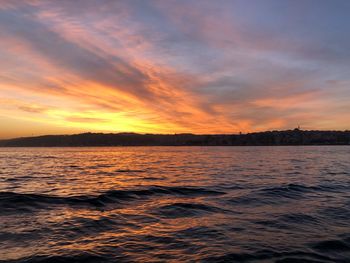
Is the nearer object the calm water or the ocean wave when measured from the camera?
the calm water

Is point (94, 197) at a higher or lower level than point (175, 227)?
higher

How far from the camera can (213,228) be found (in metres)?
15.1

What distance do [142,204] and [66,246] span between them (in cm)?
911

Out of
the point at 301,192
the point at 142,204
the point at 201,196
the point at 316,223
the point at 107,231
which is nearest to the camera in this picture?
the point at 107,231

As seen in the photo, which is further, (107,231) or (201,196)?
(201,196)

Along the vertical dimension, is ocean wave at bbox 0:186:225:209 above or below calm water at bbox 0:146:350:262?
above

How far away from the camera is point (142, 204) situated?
21.4 metres

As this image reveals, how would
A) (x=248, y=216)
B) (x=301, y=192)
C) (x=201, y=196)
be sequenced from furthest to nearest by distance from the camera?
(x=301, y=192) < (x=201, y=196) < (x=248, y=216)

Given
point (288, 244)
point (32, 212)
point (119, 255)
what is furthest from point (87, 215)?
point (288, 244)

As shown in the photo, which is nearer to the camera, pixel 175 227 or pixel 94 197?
pixel 175 227

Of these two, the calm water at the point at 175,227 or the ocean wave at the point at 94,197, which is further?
the ocean wave at the point at 94,197

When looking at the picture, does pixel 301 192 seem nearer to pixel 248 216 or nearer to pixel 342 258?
pixel 248 216

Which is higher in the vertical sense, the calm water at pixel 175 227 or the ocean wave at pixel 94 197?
the ocean wave at pixel 94 197

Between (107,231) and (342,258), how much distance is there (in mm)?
9320
